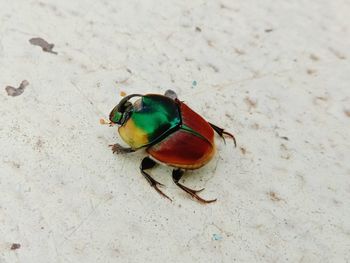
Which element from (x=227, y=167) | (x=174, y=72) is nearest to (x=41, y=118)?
(x=174, y=72)

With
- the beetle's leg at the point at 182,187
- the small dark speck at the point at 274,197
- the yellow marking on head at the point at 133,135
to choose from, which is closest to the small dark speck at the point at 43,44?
the yellow marking on head at the point at 133,135

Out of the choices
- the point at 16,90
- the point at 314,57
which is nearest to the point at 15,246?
the point at 16,90

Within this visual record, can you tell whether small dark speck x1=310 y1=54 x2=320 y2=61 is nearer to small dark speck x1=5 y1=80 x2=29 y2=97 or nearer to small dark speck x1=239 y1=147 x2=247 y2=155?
small dark speck x1=239 y1=147 x2=247 y2=155

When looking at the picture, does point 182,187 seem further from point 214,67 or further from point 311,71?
point 311,71

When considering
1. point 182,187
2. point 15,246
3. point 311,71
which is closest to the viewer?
point 15,246

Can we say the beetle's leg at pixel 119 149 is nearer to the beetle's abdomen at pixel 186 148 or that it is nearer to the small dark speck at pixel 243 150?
the beetle's abdomen at pixel 186 148

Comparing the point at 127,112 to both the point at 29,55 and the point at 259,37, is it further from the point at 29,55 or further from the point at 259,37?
the point at 259,37

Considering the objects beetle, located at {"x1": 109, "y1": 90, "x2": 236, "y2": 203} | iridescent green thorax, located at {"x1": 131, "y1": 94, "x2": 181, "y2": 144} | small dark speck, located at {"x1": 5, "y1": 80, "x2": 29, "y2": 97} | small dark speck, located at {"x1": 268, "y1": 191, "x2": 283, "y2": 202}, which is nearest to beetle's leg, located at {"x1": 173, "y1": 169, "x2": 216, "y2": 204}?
beetle, located at {"x1": 109, "y1": 90, "x2": 236, "y2": 203}
